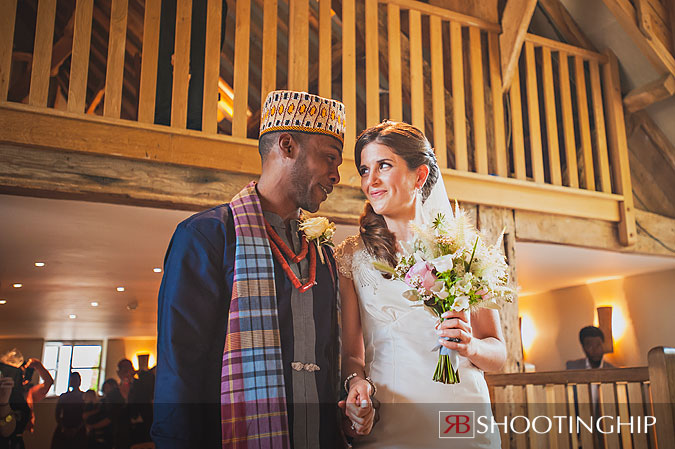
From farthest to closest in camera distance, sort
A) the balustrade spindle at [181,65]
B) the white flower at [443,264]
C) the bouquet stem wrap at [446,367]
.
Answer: the balustrade spindle at [181,65]
the bouquet stem wrap at [446,367]
the white flower at [443,264]

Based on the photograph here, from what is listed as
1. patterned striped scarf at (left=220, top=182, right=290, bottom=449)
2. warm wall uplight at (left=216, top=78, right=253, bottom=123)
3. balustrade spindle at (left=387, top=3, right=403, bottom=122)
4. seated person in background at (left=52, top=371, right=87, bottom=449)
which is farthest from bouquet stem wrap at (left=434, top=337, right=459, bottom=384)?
warm wall uplight at (left=216, top=78, right=253, bottom=123)

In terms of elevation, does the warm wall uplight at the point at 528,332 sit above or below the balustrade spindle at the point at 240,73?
below

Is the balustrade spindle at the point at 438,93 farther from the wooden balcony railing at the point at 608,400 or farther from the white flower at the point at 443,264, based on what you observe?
the white flower at the point at 443,264

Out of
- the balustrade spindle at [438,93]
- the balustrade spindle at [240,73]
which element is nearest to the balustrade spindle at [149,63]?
the balustrade spindle at [240,73]

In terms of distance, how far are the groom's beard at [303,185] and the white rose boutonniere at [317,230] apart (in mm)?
44

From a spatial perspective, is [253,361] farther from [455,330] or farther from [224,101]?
[224,101]

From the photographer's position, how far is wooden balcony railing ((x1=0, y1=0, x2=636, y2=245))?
401cm

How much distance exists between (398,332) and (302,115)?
0.78m

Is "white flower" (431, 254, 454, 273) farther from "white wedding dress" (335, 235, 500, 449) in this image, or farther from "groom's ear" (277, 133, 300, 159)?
"groom's ear" (277, 133, 300, 159)

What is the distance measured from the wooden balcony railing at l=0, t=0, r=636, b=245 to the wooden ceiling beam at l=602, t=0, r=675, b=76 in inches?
17.9

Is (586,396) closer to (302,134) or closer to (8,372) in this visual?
(302,134)

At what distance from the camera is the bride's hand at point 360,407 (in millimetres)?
1740

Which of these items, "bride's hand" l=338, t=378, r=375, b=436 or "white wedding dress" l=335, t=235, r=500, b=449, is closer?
"bride's hand" l=338, t=378, r=375, b=436

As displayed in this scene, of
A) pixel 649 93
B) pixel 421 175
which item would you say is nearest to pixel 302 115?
pixel 421 175
